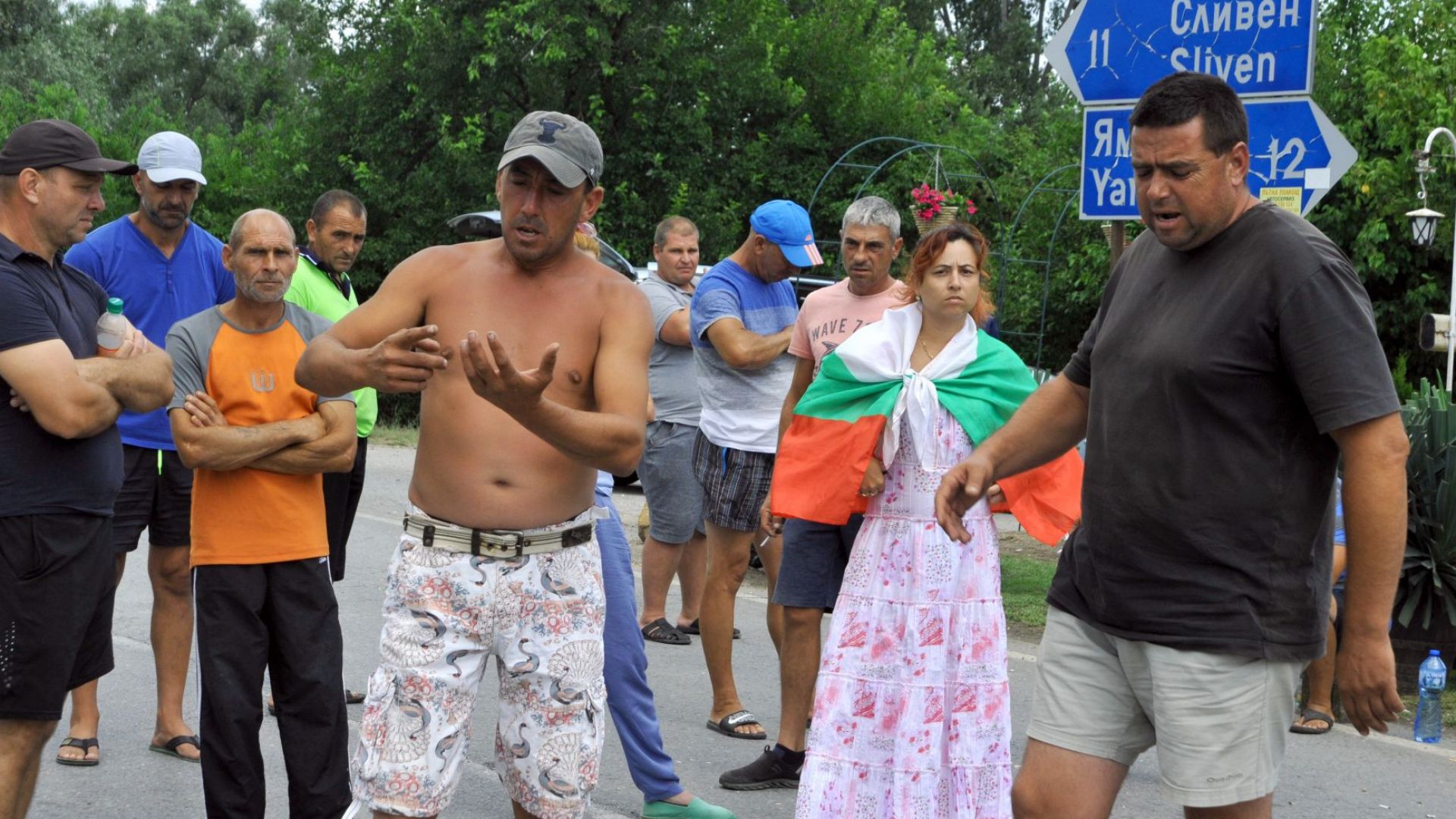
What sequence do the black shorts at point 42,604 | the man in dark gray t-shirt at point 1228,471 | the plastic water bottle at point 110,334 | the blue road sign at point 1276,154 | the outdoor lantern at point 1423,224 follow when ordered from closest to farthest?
the man in dark gray t-shirt at point 1228,471
the black shorts at point 42,604
the plastic water bottle at point 110,334
the blue road sign at point 1276,154
the outdoor lantern at point 1423,224

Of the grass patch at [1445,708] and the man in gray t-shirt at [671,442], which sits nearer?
the grass patch at [1445,708]

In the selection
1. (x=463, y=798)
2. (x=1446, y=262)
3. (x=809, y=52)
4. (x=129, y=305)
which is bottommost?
(x=463, y=798)

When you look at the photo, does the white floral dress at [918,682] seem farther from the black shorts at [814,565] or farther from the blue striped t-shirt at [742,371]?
the blue striped t-shirt at [742,371]

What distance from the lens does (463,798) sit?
5504 millimetres

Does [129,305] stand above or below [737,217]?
below

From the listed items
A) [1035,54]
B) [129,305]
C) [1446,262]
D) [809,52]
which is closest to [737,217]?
[809,52]

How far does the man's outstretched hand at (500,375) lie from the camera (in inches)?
124

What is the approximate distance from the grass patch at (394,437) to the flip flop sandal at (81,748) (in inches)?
443

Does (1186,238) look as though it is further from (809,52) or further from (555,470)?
(809,52)

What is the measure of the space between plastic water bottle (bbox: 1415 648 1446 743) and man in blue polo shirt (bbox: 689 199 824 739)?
276 centimetres

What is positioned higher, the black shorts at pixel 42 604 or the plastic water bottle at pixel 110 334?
the plastic water bottle at pixel 110 334

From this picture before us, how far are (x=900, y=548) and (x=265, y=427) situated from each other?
2044 mm

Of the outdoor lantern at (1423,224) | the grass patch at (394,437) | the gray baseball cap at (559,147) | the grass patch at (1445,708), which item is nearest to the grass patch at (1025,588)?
the grass patch at (1445,708)

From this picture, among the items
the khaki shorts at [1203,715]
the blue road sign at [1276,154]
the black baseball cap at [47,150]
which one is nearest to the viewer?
the khaki shorts at [1203,715]
